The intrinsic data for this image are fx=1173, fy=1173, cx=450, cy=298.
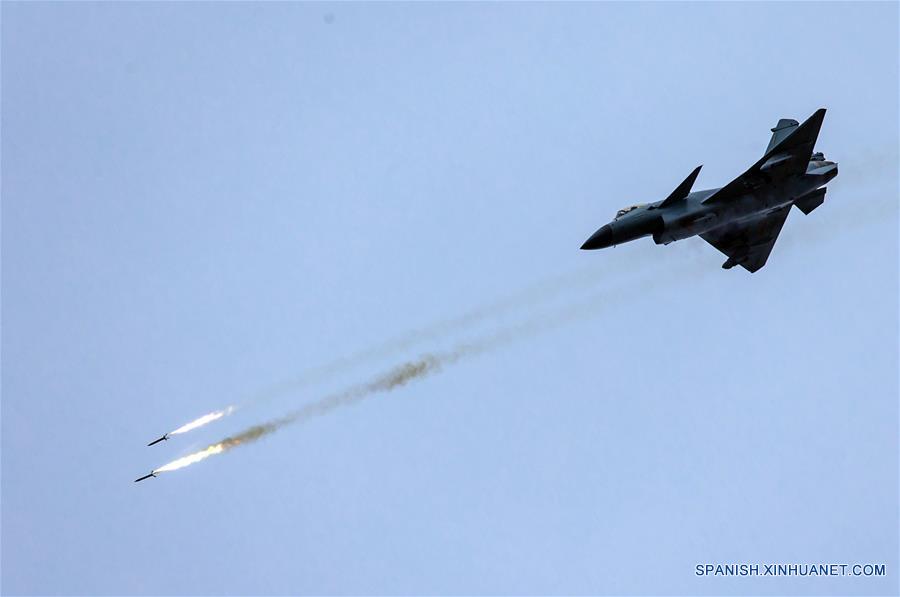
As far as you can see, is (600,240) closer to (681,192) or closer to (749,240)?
(681,192)

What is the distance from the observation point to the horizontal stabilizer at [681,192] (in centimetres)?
6303

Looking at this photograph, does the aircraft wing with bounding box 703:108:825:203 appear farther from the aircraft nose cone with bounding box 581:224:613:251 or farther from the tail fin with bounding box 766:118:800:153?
the aircraft nose cone with bounding box 581:224:613:251

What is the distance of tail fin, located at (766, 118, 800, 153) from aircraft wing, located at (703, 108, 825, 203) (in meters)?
3.28

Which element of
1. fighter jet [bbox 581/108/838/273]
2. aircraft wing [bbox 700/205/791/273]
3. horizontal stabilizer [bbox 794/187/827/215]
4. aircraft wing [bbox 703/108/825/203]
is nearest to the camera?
fighter jet [bbox 581/108/838/273]

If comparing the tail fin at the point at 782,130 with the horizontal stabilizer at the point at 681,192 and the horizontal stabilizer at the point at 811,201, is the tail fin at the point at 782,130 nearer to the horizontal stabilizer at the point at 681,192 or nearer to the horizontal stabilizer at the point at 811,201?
the horizontal stabilizer at the point at 811,201

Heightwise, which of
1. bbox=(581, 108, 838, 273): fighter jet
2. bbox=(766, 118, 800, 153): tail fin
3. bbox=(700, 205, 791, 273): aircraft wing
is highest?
bbox=(766, 118, 800, 153): tail fin

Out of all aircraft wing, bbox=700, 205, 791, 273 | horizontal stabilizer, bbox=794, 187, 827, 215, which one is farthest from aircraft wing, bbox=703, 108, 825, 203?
aircraft wing, bbox=700, 205, 791, 273

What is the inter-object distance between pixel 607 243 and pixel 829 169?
1431cm

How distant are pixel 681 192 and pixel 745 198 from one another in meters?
4.27

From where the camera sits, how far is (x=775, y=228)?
234 ft

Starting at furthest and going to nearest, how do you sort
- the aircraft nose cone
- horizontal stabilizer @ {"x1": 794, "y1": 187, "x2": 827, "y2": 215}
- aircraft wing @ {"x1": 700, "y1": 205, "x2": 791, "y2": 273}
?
aircraft wing @ {"x1": 700, "y1": 205, "x2": 791, "y2": 273} → horizontal stabilizer @ {"x1": 794, "y1": 187, "x2": 827, "y2": 215} → the aircraft nose cone

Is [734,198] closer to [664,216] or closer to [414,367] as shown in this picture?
[664,216]

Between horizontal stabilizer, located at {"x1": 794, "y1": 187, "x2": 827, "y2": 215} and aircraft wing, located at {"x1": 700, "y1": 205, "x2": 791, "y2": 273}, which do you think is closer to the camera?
horizontal stabilizer, located at {"x1": 794, "y1": 187, "x2": 827, "y2": 215}

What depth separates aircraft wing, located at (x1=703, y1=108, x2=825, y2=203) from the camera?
6531 cm
